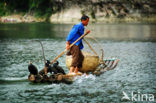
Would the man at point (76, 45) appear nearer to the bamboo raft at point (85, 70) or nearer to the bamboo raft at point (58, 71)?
the bamboo raft at point (58, 71)

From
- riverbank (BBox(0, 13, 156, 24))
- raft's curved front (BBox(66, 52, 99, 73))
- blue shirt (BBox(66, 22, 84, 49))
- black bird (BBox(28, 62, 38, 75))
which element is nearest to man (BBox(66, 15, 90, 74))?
blue shirt (BBox(66, 22, 84, 49))

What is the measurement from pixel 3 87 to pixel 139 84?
6.19 metres

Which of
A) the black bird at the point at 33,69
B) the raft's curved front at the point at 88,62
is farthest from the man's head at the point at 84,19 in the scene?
the black bird at the point at 33,69

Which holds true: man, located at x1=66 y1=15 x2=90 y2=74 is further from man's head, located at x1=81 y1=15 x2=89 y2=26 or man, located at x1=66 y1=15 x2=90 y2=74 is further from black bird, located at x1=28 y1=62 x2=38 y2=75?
black bird, located at x1=28 y1=62 x2=38 y2=75

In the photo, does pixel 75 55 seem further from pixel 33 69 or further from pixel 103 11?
pixel 103 11

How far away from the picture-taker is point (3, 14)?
101 meters

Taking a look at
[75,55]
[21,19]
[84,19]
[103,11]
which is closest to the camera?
[84,19]

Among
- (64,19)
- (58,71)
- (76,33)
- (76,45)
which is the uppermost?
(76,33)

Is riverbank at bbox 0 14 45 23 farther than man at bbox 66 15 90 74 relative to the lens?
Yes

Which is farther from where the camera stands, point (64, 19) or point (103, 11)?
point (64, 19)

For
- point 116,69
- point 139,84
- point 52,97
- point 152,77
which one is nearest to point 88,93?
point 52,97

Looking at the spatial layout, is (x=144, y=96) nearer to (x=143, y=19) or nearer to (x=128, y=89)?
(x=128, y=89)

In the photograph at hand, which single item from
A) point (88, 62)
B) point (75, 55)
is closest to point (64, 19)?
point (88, 62)

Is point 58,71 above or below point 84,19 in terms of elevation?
below
